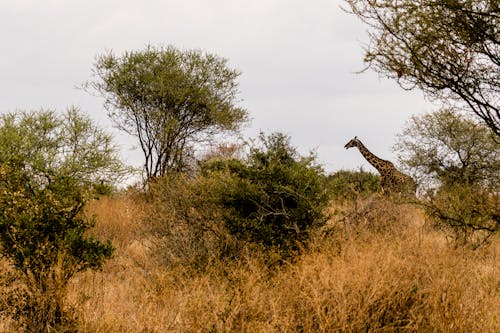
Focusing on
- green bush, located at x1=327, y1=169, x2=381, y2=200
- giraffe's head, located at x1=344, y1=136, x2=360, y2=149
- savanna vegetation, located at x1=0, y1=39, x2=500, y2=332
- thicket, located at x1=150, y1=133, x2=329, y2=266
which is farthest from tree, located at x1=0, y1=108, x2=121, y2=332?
giraffe's head, located at x1=344, y1=136, x2=360, y2=149

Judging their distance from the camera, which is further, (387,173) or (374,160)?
(374,160)

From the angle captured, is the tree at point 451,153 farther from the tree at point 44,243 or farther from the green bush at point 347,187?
the tree at point 44,243

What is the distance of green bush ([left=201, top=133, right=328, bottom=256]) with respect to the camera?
9203 millimetres

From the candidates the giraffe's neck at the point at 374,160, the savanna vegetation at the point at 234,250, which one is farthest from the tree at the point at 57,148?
the giraffe's neck at the point at 374,160

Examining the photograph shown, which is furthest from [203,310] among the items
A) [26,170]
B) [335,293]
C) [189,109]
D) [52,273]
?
[189,109]

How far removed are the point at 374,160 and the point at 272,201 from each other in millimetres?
9352

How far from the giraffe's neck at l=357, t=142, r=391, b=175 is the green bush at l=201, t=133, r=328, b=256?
8.26 m

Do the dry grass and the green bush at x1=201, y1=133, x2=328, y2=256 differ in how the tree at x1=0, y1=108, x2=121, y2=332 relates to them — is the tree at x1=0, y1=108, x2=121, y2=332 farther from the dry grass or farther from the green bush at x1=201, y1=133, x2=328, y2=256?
the green bush at x1=201, y1=133, x2=328, y2=256

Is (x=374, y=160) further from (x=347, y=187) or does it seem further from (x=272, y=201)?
(x=272, y=201)

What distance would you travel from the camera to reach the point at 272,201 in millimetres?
9547

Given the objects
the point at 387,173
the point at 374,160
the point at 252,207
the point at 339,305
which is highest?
the point at 374,160

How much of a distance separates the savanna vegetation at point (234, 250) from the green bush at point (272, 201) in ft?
0.08

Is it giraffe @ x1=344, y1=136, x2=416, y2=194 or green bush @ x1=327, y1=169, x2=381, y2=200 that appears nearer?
green bush @ x1=327, y1=169, x2=381, y2=200

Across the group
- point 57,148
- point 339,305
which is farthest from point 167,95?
point 339,305
